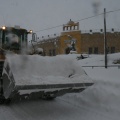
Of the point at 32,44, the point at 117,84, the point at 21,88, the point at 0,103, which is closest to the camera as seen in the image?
the point at 21,88

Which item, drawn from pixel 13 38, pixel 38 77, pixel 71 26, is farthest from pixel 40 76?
pixel 71 26

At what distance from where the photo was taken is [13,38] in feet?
31.9

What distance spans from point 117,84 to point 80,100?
1.40m

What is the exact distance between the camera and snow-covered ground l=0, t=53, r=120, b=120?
6680 millimetres

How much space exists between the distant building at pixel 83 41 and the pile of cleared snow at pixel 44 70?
1533 inches

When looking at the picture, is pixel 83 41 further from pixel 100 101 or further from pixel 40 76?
pixel 40 76

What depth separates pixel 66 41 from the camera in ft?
161

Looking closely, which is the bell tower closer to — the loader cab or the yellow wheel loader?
the loader cab

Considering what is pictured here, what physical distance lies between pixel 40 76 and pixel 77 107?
1887 millimetres

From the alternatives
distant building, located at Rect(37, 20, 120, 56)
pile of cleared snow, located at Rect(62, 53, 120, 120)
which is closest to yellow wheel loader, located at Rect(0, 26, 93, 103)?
pile of cleared snow, located at Rect(62, 53, 120, 120)

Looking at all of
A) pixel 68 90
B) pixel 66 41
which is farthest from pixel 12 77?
pixel 66 41

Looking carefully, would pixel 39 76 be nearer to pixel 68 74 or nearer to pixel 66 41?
pixel 68 74

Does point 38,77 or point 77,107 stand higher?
point 38,77

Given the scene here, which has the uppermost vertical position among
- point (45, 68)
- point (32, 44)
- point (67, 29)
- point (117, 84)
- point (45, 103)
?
point (67, 29)
